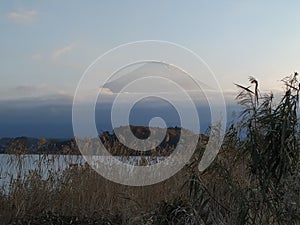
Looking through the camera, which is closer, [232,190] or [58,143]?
[232,190]

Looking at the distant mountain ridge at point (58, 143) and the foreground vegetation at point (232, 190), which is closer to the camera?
the foreground vegetation at point (232, 190)

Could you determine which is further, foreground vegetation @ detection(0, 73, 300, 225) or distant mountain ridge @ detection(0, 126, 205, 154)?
distant mountain ridge @ detection(0, 126, 205, 154)

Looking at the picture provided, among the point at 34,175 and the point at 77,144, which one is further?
the point at 77,144

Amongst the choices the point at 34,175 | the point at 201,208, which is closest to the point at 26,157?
the point at 34,175

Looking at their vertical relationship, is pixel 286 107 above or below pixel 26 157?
above

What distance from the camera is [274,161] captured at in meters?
5.02

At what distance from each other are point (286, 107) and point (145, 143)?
3998 millimetres

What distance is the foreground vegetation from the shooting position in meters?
5.00

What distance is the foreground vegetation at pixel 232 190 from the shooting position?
4996 mm

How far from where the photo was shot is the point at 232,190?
528 centimetres

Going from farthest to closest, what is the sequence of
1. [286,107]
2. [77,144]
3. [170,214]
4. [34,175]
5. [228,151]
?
[77,144] → [34,175] → [170,214] → [228,151] → [286,107]

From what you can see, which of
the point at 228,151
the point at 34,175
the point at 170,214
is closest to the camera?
the point at 228,151

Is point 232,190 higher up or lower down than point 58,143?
lower down

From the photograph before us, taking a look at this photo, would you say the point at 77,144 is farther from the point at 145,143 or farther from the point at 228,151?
the point at 228,151
